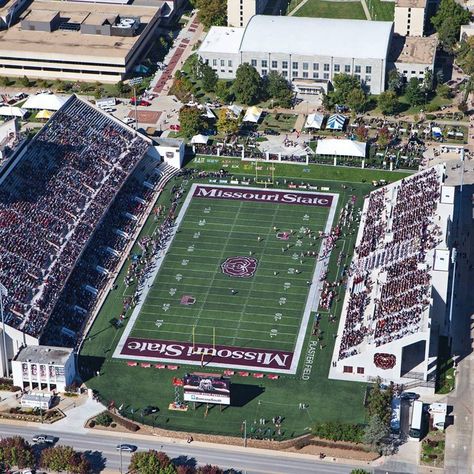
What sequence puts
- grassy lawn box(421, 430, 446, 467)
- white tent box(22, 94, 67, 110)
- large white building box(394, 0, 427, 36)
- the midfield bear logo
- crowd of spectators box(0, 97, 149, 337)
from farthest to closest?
large white building box(394, 0, 427, 36)
white tent box(22, 94, 67, 110)
the midfield bear logo
crowd of spectators box(0, 97, 149, 337)
grassy lawn box(421, 430, 446, 467)

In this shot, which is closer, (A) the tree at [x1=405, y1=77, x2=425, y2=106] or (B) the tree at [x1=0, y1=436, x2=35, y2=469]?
(B) the tree at [x1=0, y1=436, x2=35, y2=469]

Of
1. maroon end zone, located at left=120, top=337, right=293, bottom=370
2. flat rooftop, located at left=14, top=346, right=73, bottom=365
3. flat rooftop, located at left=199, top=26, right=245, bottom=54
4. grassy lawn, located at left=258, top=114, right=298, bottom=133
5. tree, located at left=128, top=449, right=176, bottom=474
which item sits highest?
flat rooftop, located at left=14, top=346, right=73, bottom=365

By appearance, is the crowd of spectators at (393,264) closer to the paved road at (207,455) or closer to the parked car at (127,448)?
the paved road at (207,455)

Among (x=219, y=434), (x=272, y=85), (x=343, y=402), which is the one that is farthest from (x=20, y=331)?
(x=272, y=85)

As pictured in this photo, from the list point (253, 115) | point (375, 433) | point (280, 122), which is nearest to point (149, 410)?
point (375, 433)

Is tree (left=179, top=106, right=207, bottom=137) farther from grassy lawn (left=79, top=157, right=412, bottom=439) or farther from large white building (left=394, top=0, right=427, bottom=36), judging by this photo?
large white building (left=394, top=0, right=427, bottom=36)

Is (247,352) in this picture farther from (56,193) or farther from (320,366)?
(56,193)

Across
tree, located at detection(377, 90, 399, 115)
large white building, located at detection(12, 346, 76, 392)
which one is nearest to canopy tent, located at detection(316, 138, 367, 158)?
tree, located at detection(377, 90, 399, 115)

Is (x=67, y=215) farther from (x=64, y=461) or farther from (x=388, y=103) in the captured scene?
(x=388, y=103)
